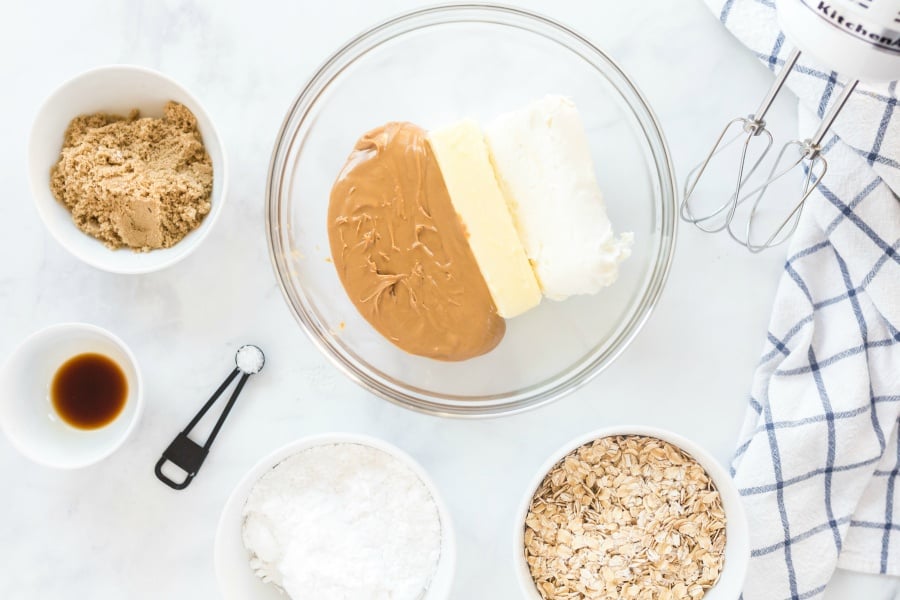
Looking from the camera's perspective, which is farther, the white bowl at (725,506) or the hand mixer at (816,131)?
the white bowl at (725,506)

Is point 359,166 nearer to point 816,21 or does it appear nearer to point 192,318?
point 192,318

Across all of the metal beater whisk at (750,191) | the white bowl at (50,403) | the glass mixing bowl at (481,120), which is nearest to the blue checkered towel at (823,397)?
the metal beater whisk at (750,191)

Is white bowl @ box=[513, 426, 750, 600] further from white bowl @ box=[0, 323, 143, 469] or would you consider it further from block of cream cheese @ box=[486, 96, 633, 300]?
white bowl @ box=[0, 323, 143, 469]

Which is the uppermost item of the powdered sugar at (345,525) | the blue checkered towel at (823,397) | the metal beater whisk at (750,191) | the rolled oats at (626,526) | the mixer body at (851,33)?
the mixer body at (851,33)

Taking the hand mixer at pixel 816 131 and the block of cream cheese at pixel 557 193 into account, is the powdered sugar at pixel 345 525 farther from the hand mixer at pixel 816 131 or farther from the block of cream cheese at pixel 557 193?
the hand mixer at pixel 816 131

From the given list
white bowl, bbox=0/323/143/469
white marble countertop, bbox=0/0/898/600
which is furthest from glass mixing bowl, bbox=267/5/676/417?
white bowl, bbox=0/323/143/469

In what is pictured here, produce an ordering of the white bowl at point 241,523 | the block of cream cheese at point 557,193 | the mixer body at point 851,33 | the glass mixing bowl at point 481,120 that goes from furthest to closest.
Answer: the glass mixing bowl at point 481,120 < the white bowl at point 241,523 < the block of cream cheese at point 557,193 < the mixer body at point 851,33
